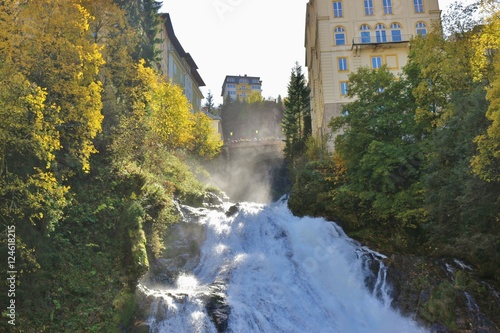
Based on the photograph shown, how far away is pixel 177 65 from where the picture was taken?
175 feet

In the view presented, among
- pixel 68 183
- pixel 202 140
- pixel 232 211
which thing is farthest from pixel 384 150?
pixel 202 140

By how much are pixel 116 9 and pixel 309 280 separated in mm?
17849

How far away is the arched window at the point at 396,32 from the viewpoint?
4066 cm

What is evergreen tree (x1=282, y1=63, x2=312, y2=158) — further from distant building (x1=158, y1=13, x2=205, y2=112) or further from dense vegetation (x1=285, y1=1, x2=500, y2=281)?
dense vegetation (x1=285, y1=1, x2=500, y2=281)

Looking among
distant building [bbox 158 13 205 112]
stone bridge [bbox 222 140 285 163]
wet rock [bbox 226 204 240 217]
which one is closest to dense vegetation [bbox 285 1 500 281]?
wet rock [bbox 226 204 240 217]

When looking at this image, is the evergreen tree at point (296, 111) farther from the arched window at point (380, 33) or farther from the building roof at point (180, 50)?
the building roof at point (180, 50)

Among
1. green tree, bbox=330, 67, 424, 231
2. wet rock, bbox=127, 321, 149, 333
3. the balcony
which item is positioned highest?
the balcony

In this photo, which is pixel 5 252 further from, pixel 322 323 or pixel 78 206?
pixel 322 323

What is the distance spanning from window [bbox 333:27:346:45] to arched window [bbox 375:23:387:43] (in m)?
3.27

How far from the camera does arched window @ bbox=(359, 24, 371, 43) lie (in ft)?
134

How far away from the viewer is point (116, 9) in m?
23.3

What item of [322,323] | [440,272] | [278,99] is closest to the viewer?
[322,323]

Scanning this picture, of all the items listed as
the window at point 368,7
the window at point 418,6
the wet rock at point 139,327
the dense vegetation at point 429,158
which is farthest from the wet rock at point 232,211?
the window at point 418,6

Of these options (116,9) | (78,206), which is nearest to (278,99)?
(116,9)
